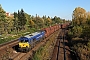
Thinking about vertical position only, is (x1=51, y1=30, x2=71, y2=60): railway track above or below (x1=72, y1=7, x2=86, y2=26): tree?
below

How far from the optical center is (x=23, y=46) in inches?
992

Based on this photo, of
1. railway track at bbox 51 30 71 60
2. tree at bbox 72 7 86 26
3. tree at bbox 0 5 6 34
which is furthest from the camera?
tree at bbox 72 7 86 26

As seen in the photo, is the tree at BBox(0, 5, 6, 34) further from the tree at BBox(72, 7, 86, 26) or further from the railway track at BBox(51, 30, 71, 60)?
the railway track at BBox(51, 30, 71, 60)

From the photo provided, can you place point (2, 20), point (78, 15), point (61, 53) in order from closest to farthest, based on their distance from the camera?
point (61, 53), point (2, 20), point (78, 15)

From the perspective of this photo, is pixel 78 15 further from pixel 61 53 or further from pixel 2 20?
pixel 61 53

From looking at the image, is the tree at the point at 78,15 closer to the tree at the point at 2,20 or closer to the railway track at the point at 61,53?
the tree at the point at 2,20

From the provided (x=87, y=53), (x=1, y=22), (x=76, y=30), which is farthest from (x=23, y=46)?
(x=1, y=22)

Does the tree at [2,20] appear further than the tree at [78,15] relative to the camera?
No

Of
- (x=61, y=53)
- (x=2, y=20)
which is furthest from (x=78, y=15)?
(x=61, y=53)

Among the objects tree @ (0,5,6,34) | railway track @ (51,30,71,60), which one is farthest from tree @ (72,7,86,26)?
railway track @ (51,30,71,60)

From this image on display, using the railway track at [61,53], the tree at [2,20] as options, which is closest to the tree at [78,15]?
the tree at [2,20]

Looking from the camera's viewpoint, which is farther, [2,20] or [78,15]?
[78,15]

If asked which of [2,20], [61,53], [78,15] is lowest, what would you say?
[61,53]

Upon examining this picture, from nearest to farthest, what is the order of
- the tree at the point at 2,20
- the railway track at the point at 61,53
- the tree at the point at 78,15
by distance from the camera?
the railway track at the point at 61,53, the tree at the point at 2,20, the tree at the point at 78,15
